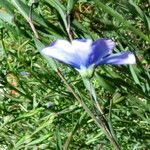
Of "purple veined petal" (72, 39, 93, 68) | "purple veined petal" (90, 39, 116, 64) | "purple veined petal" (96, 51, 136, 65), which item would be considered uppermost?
"purple veined petal" (72, 39, 93, 68)

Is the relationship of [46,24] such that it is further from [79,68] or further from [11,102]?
[11,102]

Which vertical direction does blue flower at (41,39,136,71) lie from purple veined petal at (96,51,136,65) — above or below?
above

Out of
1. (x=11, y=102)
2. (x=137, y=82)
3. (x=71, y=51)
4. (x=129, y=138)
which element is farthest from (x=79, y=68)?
(x=129, y=138)

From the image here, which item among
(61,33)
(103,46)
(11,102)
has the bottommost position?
(103,46)

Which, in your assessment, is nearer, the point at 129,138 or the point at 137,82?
the point at 137,82
